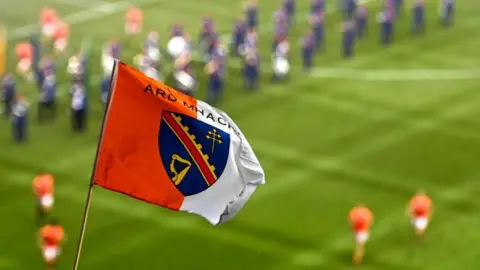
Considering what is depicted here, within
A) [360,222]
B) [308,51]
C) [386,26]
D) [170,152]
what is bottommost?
[360,222]

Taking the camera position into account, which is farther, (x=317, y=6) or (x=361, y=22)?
(x=317, y=6)

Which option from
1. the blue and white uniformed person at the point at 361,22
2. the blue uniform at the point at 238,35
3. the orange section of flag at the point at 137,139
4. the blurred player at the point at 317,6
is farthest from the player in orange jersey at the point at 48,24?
the orange section of flag at the point at 137,139

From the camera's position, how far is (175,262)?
25641 mm

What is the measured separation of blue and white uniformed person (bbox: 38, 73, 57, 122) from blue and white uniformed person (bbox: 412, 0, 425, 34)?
1402 centimetres

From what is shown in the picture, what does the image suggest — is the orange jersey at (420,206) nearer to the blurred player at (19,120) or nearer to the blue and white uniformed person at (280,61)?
the blurred player at (19,120)

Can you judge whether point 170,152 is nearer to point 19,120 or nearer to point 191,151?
point 191,151

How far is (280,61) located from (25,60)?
24.5 ft

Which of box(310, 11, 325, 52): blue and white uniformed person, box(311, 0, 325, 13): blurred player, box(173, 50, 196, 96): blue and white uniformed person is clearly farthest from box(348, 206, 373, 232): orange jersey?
box(311, 0, 325, 13): blurred player

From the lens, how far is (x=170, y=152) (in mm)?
15516

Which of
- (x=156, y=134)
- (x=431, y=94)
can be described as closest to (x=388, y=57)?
(x=431, y=94)

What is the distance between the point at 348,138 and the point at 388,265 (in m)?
7.60

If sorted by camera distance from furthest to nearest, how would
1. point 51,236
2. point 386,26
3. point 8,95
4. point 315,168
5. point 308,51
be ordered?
point 386,26
point 308,51
point 8,95
point 315,168
point 51,236

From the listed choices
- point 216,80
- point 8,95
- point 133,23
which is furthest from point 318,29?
point 8,95

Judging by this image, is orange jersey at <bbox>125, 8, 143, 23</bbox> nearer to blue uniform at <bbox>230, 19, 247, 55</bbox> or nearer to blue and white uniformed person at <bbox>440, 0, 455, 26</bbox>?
blue uniform at <bbox>230, 19, 247, 55</bbox>
